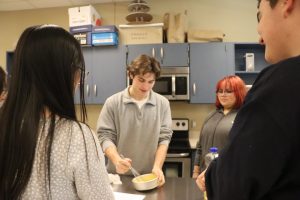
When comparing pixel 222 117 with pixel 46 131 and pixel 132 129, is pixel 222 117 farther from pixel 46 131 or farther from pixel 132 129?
pixel 46 131

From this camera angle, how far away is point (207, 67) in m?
3.38

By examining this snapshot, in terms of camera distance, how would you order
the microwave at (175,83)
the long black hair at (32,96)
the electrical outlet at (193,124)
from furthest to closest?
1. the electrical outlet at (193,124)
2. the microwave at (175,83)
3. the long black hair at (32,96)

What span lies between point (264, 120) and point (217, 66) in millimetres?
2979

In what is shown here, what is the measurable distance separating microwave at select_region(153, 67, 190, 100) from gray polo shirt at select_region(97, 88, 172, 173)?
1.41 metres

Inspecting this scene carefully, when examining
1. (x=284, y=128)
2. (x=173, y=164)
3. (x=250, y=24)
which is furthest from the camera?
(x=250, y=24)

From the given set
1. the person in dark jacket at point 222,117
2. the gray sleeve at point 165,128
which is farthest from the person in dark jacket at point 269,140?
the person in dark jacket at point 222,117

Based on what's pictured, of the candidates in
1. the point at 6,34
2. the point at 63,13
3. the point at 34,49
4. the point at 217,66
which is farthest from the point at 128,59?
the point at 34,49

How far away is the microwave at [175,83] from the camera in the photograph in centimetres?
334

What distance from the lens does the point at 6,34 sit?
4242 mm

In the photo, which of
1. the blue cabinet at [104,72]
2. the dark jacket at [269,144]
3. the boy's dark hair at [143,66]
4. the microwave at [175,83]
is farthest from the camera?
the blue cabinet at [104,72]

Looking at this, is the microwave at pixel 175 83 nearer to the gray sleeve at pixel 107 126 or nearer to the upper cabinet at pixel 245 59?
the upper cabinet at pixel 245 59

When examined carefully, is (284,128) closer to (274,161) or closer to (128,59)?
(274,161)

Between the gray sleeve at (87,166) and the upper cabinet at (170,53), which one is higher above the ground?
the upper cabinet at (170,53)

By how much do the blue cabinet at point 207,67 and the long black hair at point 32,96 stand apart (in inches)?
106
